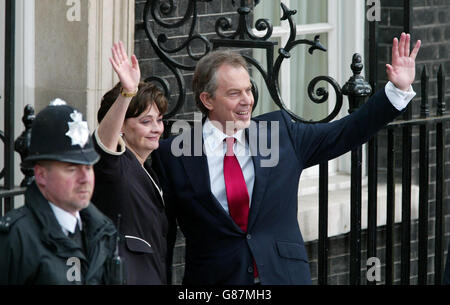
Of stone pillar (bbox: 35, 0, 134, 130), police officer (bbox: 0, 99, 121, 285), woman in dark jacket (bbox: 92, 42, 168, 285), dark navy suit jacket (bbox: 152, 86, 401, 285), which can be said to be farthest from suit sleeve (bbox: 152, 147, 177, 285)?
police officer (bbox: 0, 99, 121, 285)

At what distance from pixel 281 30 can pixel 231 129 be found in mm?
2342

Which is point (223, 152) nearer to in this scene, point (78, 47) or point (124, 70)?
point (124, 70)

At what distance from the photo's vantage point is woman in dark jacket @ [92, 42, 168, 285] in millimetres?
5035

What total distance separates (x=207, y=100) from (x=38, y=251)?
159cm

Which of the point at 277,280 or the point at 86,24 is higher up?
the point at 86,24

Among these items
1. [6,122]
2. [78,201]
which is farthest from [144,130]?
[78,201]

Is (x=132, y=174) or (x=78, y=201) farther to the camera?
(x=132, y=174)

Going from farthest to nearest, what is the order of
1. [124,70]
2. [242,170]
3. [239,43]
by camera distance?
[239,43] → [242,170] → [124,70]

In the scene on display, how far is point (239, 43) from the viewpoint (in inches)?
242

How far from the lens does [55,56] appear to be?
20.9 ft

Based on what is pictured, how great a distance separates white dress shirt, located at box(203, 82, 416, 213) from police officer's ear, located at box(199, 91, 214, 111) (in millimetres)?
72

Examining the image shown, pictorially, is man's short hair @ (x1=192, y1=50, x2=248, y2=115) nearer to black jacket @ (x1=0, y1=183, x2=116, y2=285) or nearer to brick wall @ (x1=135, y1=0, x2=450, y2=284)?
black jacket @ (x1=0, y1=183, x2=116, y2=285)
